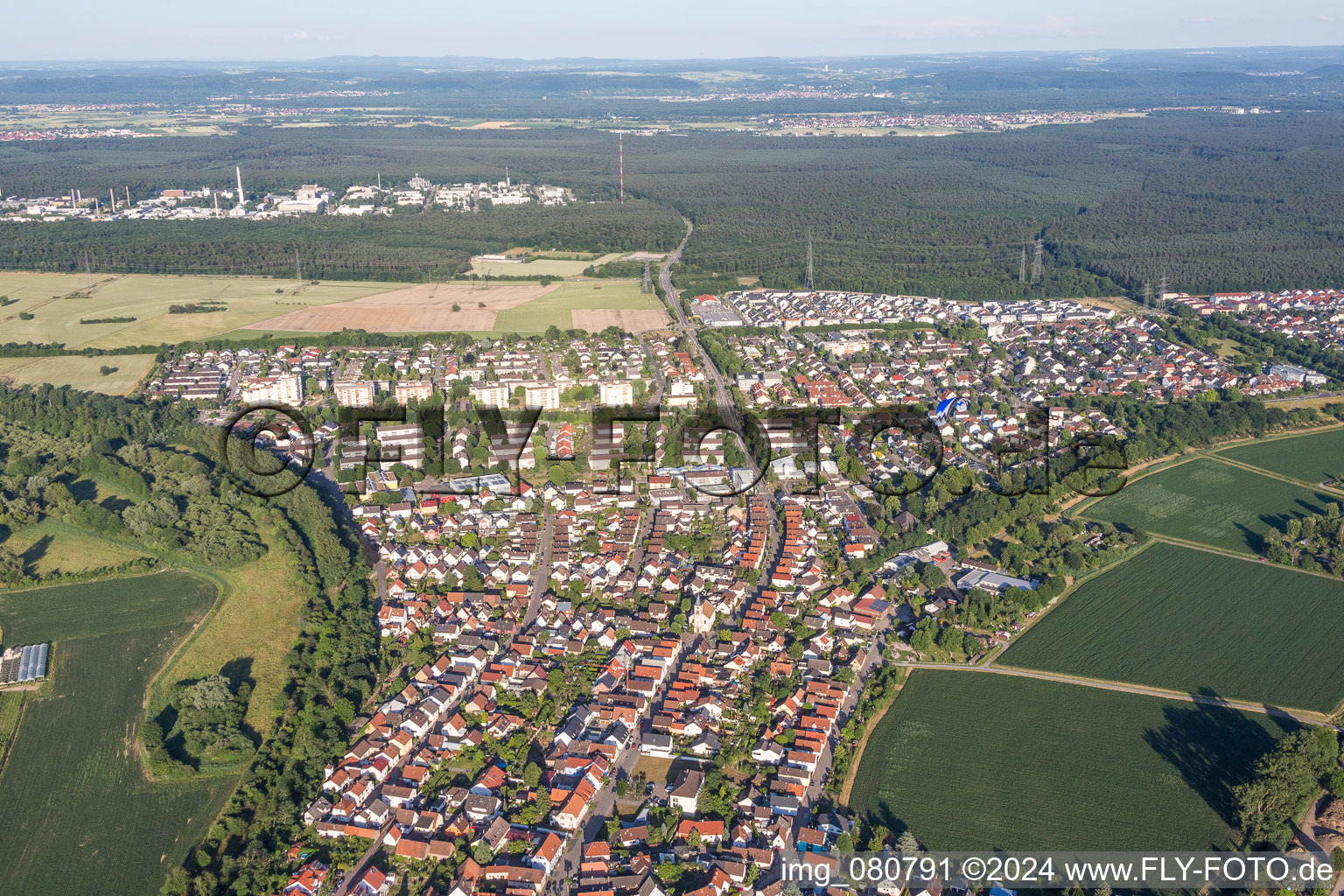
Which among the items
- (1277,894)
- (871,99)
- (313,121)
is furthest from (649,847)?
(871,99)

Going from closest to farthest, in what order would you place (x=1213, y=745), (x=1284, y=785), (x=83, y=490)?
(x=1284, y=785)
(x=1213, y=745)
(x=83, y=490)

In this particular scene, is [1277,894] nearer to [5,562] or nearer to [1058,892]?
[1058,892]

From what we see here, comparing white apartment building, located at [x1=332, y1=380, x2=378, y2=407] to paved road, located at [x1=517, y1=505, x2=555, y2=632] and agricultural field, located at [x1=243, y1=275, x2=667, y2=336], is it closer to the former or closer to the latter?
agricultural field, located at [x1=243, y1=275, x2=667, y2=336]

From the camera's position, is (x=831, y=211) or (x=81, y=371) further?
(x=831, y=211)

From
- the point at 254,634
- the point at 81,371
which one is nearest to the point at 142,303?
the point at 81,371

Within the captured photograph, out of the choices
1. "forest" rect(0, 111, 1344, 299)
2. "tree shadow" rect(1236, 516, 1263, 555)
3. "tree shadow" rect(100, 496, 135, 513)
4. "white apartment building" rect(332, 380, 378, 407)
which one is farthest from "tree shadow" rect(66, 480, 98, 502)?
"tree shadow" rect(1236, 516, 1263, 555)

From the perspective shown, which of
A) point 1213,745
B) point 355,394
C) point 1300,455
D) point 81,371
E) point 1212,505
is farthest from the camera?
point 81,371

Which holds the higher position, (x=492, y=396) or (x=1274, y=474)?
(x=492, y=396)

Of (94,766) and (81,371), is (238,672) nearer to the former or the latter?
(94,766)
